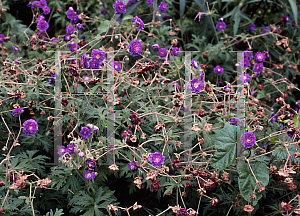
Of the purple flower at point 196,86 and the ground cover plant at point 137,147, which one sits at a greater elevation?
the purple flower at point 196,86

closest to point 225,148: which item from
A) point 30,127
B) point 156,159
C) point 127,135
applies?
point 156,159

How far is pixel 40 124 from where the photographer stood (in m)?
1.81

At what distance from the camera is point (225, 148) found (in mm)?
1401

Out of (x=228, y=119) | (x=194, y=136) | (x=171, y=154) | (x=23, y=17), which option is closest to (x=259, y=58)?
(x=228, y=119)

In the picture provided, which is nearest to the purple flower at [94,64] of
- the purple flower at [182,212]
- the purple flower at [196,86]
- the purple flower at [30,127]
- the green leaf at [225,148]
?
the purple flower at [30,127]

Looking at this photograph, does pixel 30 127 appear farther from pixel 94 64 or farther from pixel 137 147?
pixel 137 147

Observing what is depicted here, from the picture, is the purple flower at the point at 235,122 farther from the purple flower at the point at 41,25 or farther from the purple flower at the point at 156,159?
the purple flower at the point at 41,25

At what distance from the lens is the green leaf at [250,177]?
52.1 inches

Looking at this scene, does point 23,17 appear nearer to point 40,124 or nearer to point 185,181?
point 40,124

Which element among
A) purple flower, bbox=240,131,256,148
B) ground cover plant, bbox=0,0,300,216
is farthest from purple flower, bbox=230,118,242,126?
purple flower, bbox=240,131,256,148

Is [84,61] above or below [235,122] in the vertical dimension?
above

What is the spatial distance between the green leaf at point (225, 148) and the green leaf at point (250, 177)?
0.06m

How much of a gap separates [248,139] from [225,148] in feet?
0.41

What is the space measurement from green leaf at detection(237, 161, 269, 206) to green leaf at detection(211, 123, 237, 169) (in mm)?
60
